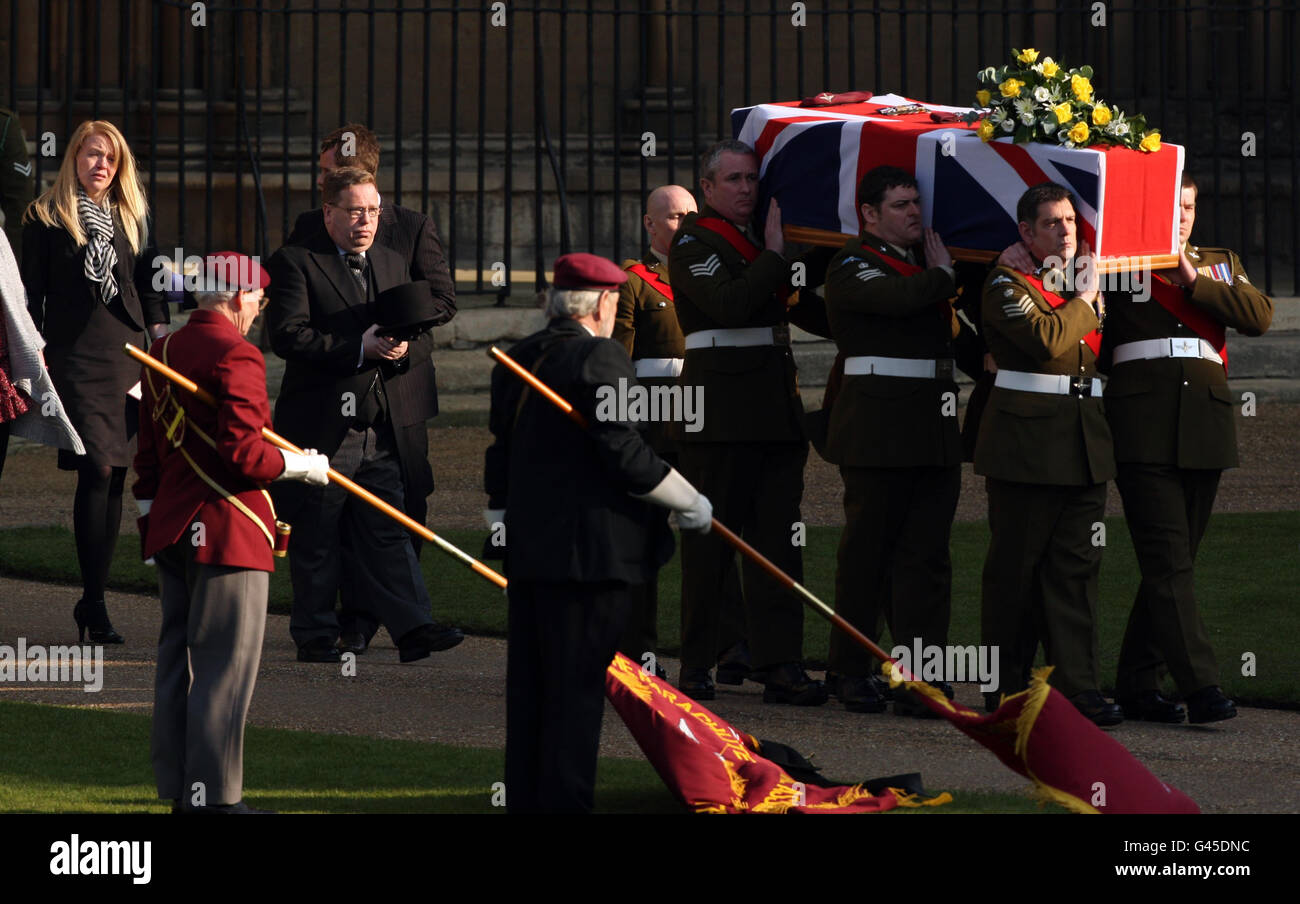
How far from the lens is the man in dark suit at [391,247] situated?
303 inches

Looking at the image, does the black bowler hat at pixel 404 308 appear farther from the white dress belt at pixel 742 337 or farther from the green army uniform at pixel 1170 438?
the green army uniform at pixel 1170 438

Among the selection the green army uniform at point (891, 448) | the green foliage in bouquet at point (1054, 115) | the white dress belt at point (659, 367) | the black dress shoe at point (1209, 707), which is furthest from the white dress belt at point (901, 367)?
the black dress shoe at point (1209, 707)

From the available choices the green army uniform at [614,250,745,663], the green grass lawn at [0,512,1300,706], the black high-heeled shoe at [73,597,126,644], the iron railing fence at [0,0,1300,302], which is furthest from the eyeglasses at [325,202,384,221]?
the iron railing fence at [0,0,1300,302]

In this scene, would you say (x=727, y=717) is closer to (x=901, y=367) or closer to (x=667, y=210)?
(x=901, y=367)

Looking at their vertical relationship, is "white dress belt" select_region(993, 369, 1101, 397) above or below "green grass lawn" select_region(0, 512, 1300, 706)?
above

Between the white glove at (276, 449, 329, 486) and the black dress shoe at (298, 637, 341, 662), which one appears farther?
the black dress shoe at (298, 637, 341, 662)

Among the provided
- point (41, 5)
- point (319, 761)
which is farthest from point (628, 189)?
point (319, 761)

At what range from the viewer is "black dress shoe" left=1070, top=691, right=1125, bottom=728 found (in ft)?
21.8

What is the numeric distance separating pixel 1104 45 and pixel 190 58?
706 centimetres

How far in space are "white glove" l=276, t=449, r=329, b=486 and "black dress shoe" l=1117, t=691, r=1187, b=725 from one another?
282cm

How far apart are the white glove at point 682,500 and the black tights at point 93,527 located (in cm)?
323

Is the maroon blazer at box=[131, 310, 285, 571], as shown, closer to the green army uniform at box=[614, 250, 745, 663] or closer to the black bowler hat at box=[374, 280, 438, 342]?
the black bowler hat at box=[374, 280, 438, 342]

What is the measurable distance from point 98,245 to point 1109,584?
420cm

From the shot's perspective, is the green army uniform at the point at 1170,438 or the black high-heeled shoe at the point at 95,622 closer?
the green army uniform at the point at 1170,438
